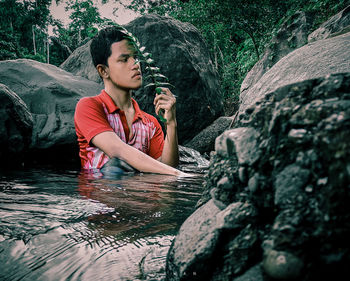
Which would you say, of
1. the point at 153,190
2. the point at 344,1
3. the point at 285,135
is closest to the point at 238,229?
the point at 285,135

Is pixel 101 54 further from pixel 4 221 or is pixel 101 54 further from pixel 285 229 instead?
pixel 285 229

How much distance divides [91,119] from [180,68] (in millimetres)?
→ 3515

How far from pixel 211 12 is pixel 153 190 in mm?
10177

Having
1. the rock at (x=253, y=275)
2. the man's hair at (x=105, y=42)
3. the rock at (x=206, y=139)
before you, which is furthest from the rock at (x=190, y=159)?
the rock at (x=253, y=275)

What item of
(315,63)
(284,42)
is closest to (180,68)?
(284,42)

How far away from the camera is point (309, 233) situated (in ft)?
1.96

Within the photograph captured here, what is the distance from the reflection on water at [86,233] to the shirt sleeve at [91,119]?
127 centimetres

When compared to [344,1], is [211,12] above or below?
above

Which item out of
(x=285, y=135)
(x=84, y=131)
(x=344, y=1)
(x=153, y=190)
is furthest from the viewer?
(x=344, y=1)

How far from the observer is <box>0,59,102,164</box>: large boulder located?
15.2ft

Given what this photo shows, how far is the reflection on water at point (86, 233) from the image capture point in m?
0.87

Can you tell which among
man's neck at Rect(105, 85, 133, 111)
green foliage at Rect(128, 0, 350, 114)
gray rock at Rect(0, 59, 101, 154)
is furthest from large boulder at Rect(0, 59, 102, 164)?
green foliage at Rect(128, 0, 350, 114)

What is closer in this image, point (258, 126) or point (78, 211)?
point (258, 126)

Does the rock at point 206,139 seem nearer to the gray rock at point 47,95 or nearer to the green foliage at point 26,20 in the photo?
the gray rock at point 47,95
